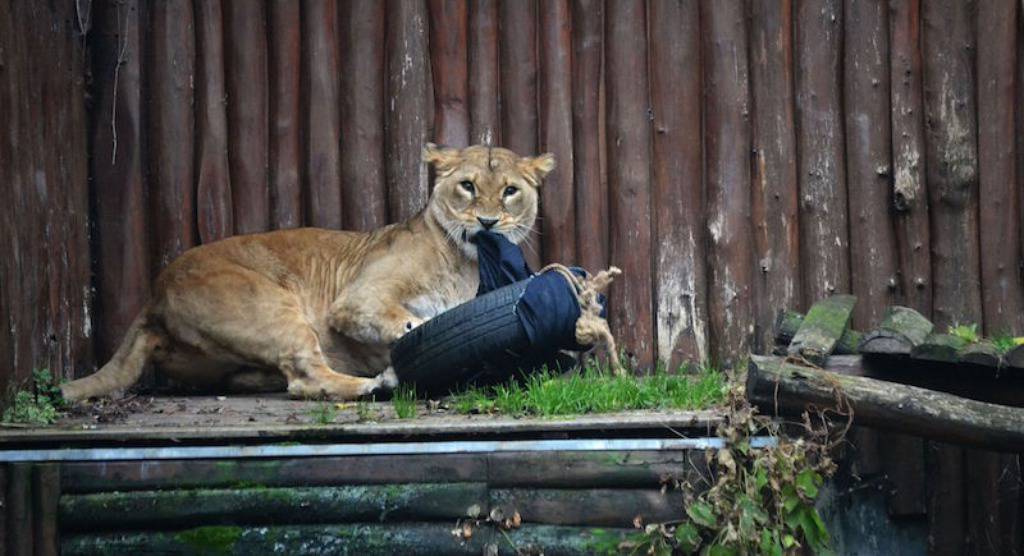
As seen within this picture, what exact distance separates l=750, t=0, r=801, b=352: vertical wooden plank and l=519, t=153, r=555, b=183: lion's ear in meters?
1.12

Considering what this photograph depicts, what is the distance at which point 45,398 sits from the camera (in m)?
6.66

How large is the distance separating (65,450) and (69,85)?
2.58 meters

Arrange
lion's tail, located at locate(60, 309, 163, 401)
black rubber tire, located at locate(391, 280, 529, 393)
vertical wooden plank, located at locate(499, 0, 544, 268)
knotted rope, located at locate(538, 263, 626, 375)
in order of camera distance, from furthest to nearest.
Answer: vertical wooden plank, located at locate(499, 0, 544, 268) → lion's tail, located at locate(60, 309, 163, 401) → knotted rope, located at locate(538, 263, 626, 375) → black rubber tire, located at locate(391, 280, 529, 393)

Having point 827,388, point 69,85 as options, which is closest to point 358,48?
point 69,85

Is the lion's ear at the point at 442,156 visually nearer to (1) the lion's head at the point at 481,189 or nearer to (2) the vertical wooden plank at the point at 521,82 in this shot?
(1) the lion's head at the point at 481,189

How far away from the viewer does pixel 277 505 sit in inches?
225

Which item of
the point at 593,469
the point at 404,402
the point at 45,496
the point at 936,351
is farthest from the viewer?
the point at 404,402

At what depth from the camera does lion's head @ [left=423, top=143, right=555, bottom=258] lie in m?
7.81

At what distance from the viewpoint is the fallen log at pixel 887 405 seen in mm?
5578

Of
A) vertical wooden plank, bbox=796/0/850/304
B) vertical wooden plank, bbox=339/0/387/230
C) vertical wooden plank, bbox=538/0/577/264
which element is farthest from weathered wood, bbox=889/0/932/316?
vertical wooden plank, bbox=339/0/387/230

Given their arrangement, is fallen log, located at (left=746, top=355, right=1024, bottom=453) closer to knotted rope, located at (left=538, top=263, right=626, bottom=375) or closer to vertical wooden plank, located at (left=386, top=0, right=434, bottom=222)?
knotted rope, located at (left=538, top=263, right=626, bottom=375)

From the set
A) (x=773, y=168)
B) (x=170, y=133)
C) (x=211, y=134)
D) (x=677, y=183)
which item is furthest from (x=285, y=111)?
(x=773, y=168)

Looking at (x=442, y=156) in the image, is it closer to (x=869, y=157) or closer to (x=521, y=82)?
(x=521, y=82)

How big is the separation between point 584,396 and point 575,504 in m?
0.64
